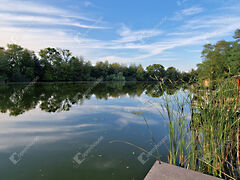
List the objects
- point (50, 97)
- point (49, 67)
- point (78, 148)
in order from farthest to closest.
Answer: point (49, 67) < point (50, 97) < point (78, 148)

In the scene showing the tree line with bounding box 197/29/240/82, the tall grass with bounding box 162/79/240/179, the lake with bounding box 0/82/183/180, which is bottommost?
the lake with bounding box 0/82/183/180

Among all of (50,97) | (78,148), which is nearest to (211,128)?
(78,148)

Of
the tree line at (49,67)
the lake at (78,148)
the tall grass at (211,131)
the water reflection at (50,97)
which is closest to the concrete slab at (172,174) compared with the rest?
the tall grass at (211,131)

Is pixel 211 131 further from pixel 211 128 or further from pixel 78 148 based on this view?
pixel 78 148

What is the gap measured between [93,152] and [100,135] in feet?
2.69

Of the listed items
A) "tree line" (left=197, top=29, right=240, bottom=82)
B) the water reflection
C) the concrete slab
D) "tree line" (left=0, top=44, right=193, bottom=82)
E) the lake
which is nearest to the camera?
the concrete slab

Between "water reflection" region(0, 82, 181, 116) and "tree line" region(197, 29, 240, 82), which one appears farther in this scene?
"tree line" region(197, 29, 240, 82)

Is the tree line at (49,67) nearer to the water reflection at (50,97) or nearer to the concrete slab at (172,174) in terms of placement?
the water reflection at (50,97)

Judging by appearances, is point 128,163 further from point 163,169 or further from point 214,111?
point 214,111

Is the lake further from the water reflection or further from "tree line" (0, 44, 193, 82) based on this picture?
"tree line" (0, 44, 193, 82)

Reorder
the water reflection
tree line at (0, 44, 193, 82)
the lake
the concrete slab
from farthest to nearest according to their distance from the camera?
1. tree line at (0, 44, 193, 82)
2. the water reflection
3. the lake
4. the concrete slab

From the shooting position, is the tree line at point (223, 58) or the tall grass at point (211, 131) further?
the tree line at point (223, 58)

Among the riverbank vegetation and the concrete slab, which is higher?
the riverbank vegetation

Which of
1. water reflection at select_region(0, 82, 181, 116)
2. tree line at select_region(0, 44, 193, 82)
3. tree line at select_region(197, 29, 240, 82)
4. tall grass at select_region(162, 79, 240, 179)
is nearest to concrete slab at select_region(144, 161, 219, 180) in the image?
tall grass at select_region(162, 79, 240, 179)
